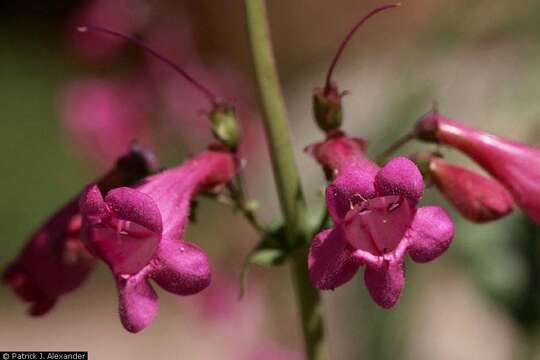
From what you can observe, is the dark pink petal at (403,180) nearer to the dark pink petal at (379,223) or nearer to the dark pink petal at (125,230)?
the dark pink petal at (379,223)

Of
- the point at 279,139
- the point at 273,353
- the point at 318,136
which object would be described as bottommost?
the point at 318,136

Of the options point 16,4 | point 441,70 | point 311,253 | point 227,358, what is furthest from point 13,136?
point 311,253

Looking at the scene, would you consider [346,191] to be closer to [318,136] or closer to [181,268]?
[181,268]

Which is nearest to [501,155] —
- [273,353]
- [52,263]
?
[52,263]

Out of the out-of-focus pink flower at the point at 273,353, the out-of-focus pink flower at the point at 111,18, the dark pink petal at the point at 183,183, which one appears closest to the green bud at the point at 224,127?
the dark pink petal at the point at 183,183

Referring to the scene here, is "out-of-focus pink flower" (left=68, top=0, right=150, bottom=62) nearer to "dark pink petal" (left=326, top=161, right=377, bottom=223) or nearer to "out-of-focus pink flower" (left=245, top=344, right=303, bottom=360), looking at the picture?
"out-of-focus pink flower" (left=245, top=344, right=303, bottom=360)

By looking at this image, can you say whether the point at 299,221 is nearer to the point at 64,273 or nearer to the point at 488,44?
the point at 64,273
